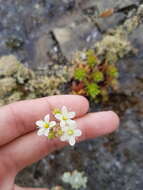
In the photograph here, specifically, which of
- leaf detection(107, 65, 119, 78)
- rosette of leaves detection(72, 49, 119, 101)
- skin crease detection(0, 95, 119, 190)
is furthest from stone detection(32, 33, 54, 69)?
skin crease detection(0, 95, 119, 190)

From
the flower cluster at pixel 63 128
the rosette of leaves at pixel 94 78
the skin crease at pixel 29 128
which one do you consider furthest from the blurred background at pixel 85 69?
the flower cluster at pixel 63 128

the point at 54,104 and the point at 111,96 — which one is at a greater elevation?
the point at 54,104

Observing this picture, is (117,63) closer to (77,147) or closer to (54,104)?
(77,147)

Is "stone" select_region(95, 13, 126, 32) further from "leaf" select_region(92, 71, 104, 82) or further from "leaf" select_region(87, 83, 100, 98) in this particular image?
"leaf" select_region(87, 83, 100, 98)

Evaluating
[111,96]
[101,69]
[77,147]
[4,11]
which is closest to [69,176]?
[77,147]

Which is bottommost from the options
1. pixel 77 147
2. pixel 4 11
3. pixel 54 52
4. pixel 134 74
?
pixel 77 147

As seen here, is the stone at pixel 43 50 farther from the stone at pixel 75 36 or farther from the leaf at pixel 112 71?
the leaf at pixel 112 71
